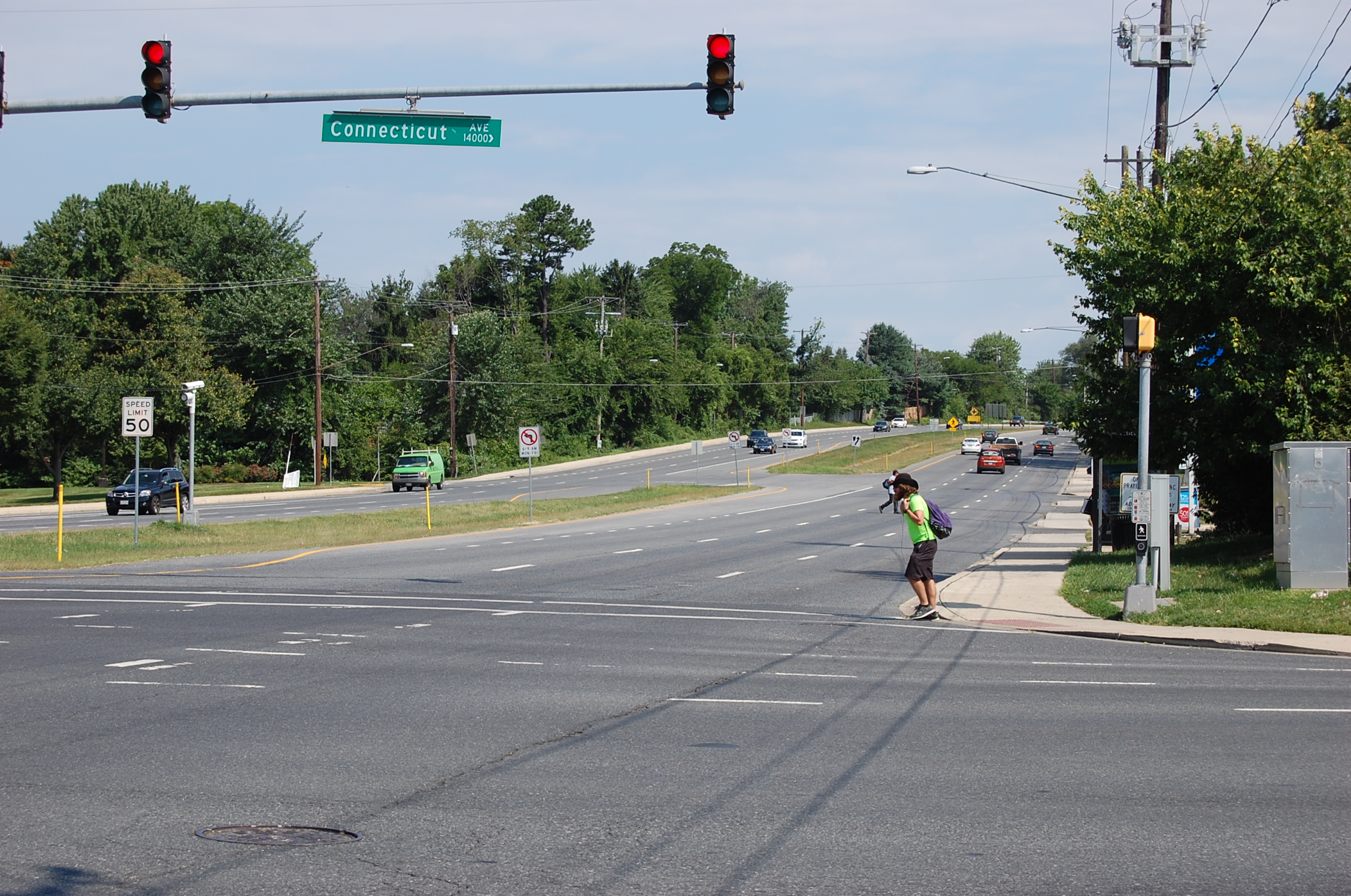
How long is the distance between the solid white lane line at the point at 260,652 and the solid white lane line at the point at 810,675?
198 inches

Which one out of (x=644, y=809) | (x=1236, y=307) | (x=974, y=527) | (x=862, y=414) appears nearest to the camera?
(x=644, y=809)

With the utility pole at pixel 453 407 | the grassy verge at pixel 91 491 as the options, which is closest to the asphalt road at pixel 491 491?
the utility pole at pixel 453 407

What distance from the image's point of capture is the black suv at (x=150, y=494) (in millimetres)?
45688

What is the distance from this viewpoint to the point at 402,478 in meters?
61.7

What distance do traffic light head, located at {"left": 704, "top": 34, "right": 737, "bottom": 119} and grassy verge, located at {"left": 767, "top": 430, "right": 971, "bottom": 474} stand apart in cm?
6778

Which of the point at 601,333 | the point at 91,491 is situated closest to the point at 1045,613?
the point at 91,491

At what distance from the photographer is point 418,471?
6200 centimetres

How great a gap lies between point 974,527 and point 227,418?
4646 centimetres

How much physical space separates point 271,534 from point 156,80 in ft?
68.7

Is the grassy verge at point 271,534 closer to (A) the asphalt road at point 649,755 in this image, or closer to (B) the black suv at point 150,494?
(B) the black suv at point 150,494

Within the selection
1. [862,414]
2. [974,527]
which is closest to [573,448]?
[974,527]

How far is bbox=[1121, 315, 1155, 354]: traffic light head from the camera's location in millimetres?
16094

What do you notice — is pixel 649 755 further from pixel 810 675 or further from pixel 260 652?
pixel 260 652

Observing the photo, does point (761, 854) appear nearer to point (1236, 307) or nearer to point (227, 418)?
point (1236, 307)
